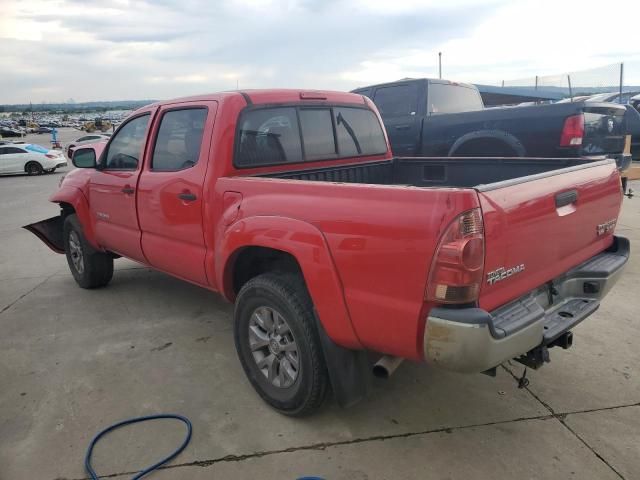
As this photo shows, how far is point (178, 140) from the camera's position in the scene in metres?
3.77

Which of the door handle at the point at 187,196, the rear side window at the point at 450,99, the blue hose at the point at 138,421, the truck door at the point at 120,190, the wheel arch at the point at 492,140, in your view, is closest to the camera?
the blue hose at the point at 138,421

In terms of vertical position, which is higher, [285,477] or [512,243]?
[512,243]

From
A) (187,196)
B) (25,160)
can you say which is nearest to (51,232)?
(187,196)

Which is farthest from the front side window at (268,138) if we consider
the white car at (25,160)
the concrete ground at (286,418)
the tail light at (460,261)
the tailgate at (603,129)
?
the white car at (25,160)

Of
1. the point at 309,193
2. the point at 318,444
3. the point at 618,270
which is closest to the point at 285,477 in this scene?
the point at 318,444

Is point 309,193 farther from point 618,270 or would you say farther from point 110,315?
point 110,315

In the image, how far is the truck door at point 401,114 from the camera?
24.9ft

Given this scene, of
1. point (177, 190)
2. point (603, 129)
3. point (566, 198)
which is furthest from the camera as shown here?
point (603, 129)

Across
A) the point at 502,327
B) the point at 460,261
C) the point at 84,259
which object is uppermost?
the point at 460,261

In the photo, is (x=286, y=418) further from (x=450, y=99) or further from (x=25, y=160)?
(x=25, y=160)

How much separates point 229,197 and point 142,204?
121 cm

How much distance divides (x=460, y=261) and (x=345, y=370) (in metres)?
0.93

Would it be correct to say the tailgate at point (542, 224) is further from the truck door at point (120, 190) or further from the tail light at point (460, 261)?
the truck door at point (120, 190)

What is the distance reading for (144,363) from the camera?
12.3ft
